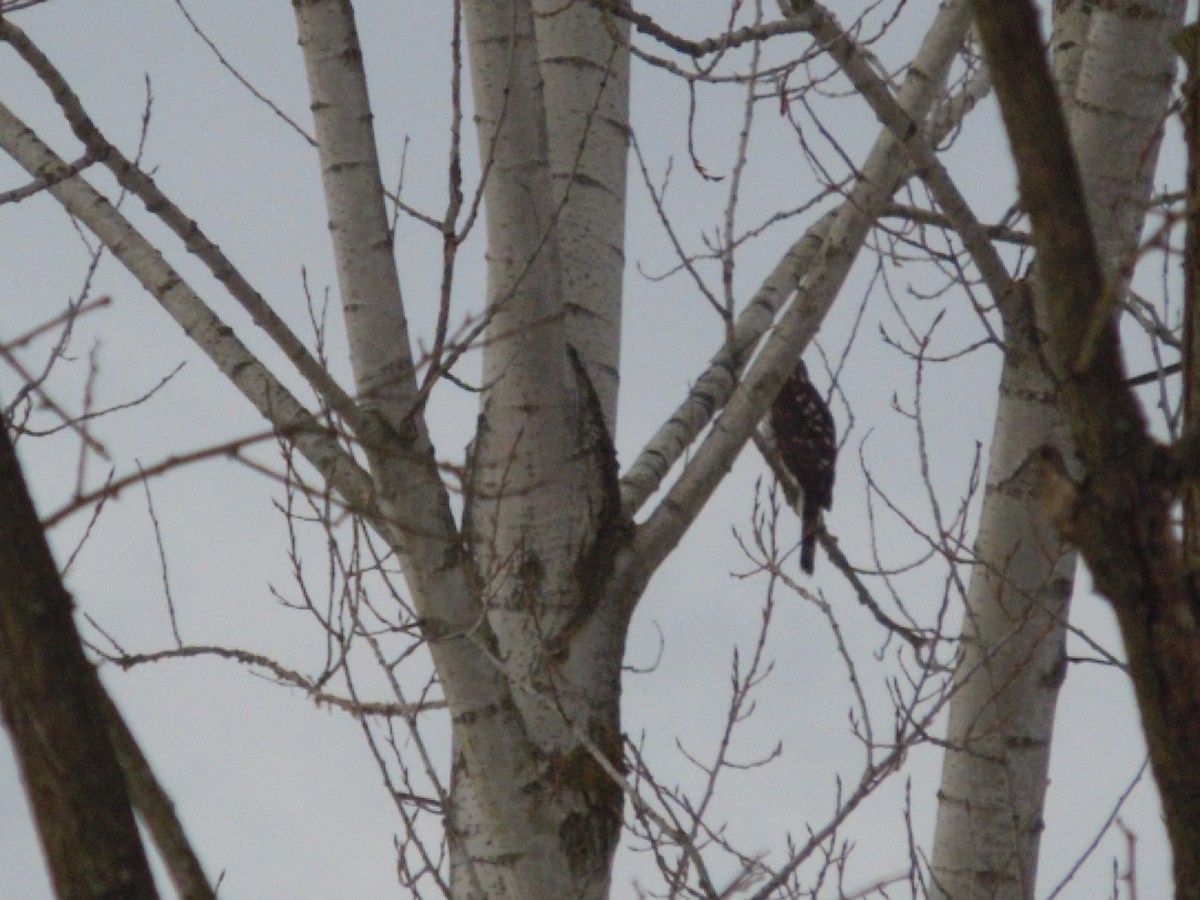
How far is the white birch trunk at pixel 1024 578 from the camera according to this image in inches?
129

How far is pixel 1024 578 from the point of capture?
131 inches

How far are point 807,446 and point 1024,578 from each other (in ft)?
10.0

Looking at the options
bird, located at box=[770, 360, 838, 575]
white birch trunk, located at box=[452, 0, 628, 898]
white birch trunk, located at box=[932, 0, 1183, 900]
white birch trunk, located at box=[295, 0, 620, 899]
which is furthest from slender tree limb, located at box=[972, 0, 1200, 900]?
bird, located at box=[770, 360, 838, 575]

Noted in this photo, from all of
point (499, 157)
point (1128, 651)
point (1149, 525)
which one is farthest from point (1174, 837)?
point (499, 157)

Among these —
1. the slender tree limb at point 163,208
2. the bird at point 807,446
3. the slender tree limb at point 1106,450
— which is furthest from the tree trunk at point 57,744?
the bird at point 807,446

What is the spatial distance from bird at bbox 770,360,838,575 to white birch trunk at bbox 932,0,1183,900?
104 inches

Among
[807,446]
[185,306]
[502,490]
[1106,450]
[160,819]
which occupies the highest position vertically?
[807,446]

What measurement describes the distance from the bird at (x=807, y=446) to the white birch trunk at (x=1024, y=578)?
2.65m

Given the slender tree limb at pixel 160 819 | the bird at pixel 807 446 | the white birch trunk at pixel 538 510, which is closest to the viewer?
the slender tree limb at pixel 160 819

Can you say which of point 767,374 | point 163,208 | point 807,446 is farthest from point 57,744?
point 807,446

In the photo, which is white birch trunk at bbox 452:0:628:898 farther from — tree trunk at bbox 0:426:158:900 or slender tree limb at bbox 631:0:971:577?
tree trunk at bbox 0:426:158:900

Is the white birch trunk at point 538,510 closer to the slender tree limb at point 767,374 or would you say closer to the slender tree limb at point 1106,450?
the slender tree limb at point 767,374

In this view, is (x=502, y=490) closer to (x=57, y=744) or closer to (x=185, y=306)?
(x=185, y=306)

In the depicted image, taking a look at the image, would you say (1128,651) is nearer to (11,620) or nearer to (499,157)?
(11,620)
